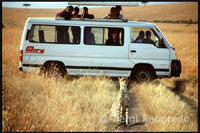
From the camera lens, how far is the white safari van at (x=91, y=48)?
7.39 meters

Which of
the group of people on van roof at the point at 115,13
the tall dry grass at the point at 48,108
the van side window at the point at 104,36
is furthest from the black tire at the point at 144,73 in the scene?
the tall dry grass at the point at 48,108

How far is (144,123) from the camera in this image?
4.96 metres

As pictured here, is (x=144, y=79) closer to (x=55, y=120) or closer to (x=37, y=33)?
(x=37, y=33)

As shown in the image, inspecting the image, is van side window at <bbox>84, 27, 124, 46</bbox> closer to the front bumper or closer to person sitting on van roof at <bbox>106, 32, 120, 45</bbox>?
person sitting on van roof at <bbox>106, 32, 120, 45</bbox>

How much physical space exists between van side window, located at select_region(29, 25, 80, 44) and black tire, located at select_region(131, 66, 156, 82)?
1.97 m

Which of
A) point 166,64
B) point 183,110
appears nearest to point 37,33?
point 166,64

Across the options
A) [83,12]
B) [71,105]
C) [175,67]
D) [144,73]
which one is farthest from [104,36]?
[71,105]

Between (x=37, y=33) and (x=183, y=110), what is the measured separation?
4.42 m

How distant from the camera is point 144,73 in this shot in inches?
309

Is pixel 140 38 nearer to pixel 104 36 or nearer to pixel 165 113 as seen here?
pixel 104 36

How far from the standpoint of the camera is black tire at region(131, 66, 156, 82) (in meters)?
7.82

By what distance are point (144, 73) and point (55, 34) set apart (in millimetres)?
2861

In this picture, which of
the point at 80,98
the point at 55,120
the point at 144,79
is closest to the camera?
the point at 55,120

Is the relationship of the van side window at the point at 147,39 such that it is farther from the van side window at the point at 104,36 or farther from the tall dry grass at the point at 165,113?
the tall dry grass at the point at 165,113
